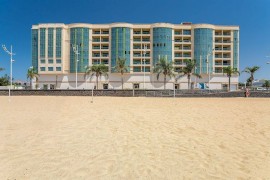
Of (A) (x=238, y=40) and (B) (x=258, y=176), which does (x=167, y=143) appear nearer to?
(B) (x=258, y=176)

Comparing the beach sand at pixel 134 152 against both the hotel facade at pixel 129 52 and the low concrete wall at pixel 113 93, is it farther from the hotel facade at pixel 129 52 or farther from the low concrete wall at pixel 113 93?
the hotel facade at pixel 129 52

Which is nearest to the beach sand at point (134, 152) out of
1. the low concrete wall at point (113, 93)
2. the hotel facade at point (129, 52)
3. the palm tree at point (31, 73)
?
the low concrete wall at point (113, 93)

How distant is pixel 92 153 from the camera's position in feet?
18.8

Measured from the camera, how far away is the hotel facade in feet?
240

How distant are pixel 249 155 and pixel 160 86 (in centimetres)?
6729

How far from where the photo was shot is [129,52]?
7331cm

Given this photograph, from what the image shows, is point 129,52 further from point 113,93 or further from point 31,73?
point 113,93

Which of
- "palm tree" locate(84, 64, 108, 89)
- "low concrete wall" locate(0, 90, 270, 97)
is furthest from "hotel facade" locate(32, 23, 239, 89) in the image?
"low concrete wall" locate(0, 90, 270, 97)

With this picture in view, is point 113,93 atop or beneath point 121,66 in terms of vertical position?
beneath

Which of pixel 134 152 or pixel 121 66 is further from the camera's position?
pixel 121 66

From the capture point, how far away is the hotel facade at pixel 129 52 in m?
73.0

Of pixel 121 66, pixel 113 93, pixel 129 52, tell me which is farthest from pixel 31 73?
pixel 113 93

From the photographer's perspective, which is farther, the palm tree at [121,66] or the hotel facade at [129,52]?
the hotel facade at [129,52]

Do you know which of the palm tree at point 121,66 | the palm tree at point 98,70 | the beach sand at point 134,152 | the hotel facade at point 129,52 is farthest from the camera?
the hotel facade at point 129,52
